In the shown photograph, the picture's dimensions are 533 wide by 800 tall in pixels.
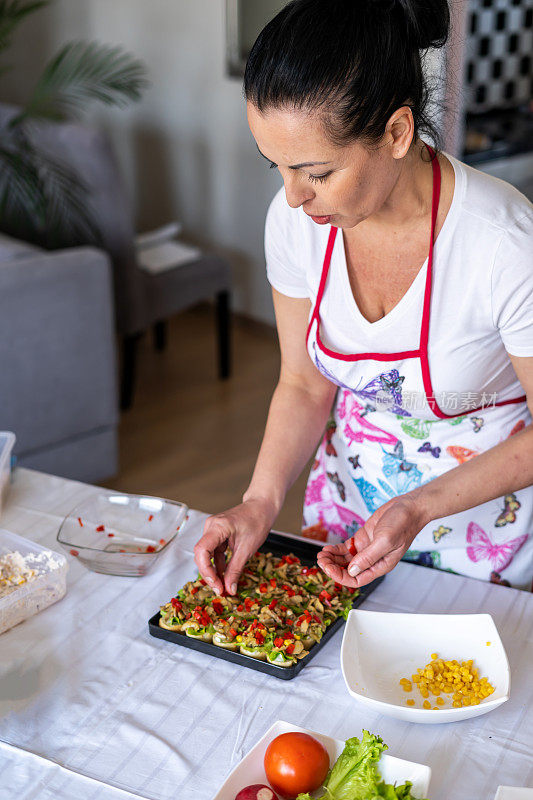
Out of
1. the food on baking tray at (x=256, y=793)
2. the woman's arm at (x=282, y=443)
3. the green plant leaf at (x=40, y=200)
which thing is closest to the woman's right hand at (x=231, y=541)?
the woman's arm at (x=282, y=443)

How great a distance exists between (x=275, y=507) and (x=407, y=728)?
40cm

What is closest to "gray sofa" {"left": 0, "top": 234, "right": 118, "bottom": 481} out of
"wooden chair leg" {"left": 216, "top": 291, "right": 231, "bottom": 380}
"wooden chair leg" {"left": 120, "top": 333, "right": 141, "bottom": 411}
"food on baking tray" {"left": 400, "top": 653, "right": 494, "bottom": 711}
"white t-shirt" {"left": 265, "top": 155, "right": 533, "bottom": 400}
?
"wooden chair leg" {"left": 120, "top": 333, "right": 141, "bottom": 411}

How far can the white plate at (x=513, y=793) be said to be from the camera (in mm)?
852

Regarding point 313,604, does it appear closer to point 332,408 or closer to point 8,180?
point 332,408

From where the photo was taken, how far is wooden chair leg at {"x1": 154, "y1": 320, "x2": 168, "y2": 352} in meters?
3.98

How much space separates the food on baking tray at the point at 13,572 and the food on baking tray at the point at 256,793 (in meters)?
0.45

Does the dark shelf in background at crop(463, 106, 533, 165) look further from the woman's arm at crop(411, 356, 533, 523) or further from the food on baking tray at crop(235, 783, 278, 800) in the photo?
the food on baking tray at crop(235, 783, 278, 800)

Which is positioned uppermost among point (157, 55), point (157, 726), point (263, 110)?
point (263, 110)

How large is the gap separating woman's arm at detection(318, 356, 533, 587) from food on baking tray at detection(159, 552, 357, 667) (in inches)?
2.4

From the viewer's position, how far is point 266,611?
113 centimetres

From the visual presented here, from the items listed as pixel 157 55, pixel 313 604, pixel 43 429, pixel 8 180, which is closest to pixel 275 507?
pixel 313 604

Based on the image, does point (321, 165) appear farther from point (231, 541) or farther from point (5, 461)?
point (5, 461)

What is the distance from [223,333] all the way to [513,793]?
115 inches

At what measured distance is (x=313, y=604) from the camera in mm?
1157
